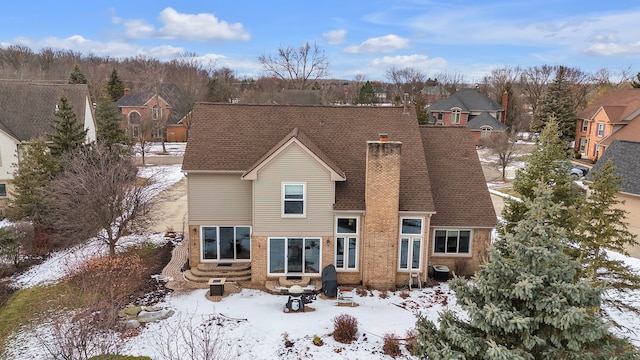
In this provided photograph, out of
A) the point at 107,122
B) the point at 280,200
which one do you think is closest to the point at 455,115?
the point at 107,122

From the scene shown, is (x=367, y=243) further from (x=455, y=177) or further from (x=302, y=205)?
(x=455, y=177)

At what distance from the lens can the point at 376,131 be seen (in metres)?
22.3

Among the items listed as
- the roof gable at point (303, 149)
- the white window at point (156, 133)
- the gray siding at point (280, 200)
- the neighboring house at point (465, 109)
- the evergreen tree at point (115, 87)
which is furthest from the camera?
the evergreen tree at point (115, 87)

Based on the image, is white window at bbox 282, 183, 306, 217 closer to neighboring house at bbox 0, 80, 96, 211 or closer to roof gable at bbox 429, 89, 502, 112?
neighboring house at bbox 0, 80, 96, 211

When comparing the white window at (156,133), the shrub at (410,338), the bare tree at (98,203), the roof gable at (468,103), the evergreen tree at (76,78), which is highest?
the evergreen tree at (76,78)

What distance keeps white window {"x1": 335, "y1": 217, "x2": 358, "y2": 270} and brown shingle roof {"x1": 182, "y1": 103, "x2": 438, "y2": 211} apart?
0.84 meters

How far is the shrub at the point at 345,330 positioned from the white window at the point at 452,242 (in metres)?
7.41

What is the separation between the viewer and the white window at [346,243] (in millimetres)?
19953

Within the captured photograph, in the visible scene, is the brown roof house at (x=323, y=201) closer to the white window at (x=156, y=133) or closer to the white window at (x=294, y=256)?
the white window at (x=294, y=256)

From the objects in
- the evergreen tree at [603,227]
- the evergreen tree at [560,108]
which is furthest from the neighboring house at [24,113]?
the evergreen tree at [560,108]

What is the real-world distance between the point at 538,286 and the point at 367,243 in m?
11.5

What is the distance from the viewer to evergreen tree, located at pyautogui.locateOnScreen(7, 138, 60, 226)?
25156 millimetres

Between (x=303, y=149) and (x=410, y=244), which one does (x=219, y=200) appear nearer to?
(x=303, y=149)

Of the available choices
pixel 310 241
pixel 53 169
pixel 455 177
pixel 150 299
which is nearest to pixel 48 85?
pixel 53 169
